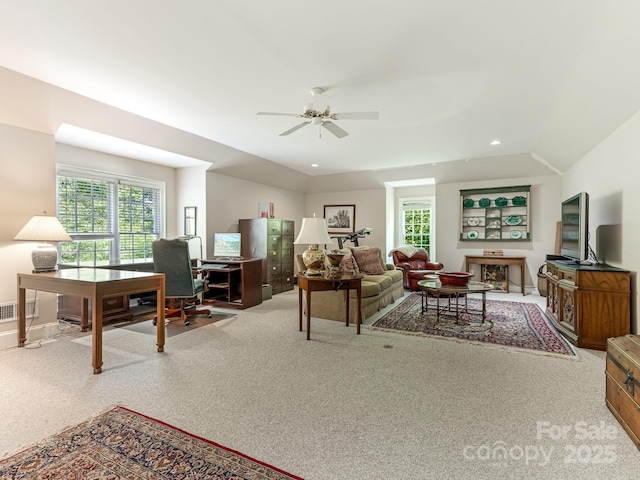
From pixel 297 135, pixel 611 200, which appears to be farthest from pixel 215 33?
pixel 611 200

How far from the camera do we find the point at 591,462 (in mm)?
1575

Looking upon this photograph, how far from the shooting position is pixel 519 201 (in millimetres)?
6352

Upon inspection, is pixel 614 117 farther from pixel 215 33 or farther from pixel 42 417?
pixel 42 417

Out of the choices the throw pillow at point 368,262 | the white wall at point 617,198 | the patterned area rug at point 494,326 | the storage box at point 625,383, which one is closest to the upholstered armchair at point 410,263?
the throw pillow at point 368,262

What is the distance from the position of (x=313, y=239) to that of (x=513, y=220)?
4865 mm

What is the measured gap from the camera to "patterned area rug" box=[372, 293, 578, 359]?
3266 mm

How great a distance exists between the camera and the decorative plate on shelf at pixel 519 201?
634cm

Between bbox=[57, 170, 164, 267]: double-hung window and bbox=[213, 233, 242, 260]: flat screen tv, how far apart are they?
3.77 feet

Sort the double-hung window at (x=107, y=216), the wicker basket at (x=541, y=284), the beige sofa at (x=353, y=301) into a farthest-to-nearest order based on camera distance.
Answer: the wicker basket at (x=541, y=284)
the double-hung window at (x=107, y=216)
the beige sofa at (x=353, y=301)

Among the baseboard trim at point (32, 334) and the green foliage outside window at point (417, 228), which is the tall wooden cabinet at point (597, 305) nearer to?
the green foliage outside window at point (417, 228)

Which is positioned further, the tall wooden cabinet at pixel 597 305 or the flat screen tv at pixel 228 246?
the flat screen tv at pixel 228 246

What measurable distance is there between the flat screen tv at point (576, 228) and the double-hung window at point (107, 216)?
610 cm

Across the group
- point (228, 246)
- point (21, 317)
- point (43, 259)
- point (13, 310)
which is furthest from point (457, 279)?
point (13, 310)

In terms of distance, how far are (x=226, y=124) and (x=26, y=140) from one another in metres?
2.10
